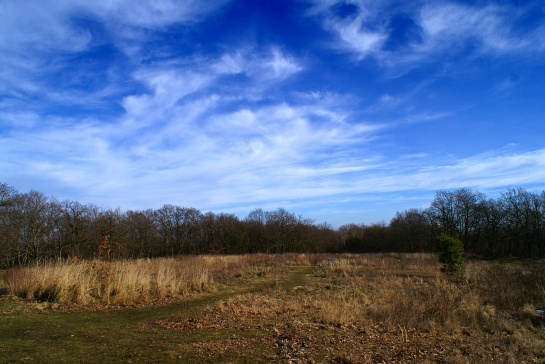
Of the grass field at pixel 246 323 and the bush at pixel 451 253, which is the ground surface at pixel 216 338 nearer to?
the grass field at pixel 246 323

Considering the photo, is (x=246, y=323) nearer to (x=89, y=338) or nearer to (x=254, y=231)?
(x=89, y=338)

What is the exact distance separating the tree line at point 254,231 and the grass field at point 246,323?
60.8 ft

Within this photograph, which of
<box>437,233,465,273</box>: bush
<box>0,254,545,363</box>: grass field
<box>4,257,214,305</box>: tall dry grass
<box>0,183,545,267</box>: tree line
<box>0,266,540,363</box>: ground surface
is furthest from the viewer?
<box>0,183,545,267</box>: tree line

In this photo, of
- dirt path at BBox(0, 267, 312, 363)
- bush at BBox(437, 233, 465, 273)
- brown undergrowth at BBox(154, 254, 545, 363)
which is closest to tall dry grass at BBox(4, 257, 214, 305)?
dirt path at BBox(0, 267, 312, 363)

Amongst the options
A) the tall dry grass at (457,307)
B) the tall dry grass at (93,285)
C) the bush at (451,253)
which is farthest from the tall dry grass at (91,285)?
the bush at (451,253)

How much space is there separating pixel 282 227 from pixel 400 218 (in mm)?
21572

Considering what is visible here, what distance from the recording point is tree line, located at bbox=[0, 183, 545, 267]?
96.3ft

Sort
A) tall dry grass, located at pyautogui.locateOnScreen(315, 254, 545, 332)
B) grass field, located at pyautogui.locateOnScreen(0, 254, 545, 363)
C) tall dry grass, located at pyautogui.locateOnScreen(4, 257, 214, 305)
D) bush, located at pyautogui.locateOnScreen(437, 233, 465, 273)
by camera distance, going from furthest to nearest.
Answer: bush, located at pyautogui.locateOnScreen(437, 233, 465, 273) → tall dry grass, located at pyautogui.locateOnScreen(4, 257, 214, 305) → tall dry grass, located at pyautogui.locateOnScreen(315, 254, 545, 332) → grass field, located at pyautogui.locateOnScreen(0, 254, 545, 363)

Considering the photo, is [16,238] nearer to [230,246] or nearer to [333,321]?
[333,321]

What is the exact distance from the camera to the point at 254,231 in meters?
58.6

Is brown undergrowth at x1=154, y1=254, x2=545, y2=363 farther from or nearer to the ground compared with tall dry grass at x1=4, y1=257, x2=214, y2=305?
nearer to the ground

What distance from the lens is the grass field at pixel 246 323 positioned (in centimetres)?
550

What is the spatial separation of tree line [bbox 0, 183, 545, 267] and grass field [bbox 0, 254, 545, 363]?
1852cm

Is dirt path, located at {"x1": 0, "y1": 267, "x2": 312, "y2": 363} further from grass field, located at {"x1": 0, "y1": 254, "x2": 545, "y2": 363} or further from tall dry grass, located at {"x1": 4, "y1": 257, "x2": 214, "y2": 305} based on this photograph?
tall dry grass, located at {"x1": 4, "y1": 257, "x2": 214, "y2": 305}
